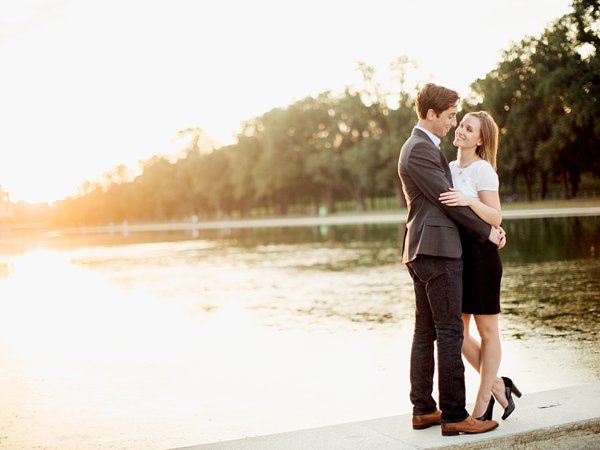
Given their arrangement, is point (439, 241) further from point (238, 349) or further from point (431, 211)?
point (238, 349)

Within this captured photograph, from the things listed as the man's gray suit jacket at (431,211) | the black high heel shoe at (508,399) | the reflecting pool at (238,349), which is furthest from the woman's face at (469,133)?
the reflecting pool at (238,349)

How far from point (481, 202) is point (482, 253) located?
0.28m

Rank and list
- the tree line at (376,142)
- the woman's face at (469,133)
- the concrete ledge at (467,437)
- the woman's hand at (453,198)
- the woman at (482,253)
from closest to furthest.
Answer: the concrete ledge at (467,437)
the woman's hand at (453,198)
the woman at (482,253)
the woman's face at (469,133)
the tree line at (376,142)

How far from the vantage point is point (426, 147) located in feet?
13.8

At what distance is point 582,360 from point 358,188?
65.6 m

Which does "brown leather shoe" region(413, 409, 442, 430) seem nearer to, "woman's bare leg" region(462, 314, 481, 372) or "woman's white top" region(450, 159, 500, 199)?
"woman's bare leg" region(462, 314, 481, 372)

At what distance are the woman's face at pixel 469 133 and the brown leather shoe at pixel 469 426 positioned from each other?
1.49 meters

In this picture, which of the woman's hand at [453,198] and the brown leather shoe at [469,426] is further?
the woman's hand at [453,198]

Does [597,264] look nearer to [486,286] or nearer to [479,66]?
[486,286]

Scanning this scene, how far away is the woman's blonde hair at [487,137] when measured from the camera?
442 cm

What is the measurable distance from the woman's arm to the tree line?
4626cm

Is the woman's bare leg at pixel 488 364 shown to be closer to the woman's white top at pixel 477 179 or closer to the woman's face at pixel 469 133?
the woman's white top at pixel 477 179

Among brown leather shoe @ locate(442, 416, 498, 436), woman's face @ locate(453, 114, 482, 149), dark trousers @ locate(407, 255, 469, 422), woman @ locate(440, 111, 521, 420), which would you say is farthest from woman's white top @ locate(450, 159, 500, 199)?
brown leather shoe @ locate(442, 416, 498, 436)

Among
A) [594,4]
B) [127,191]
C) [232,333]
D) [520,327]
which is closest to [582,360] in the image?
[520,327]
